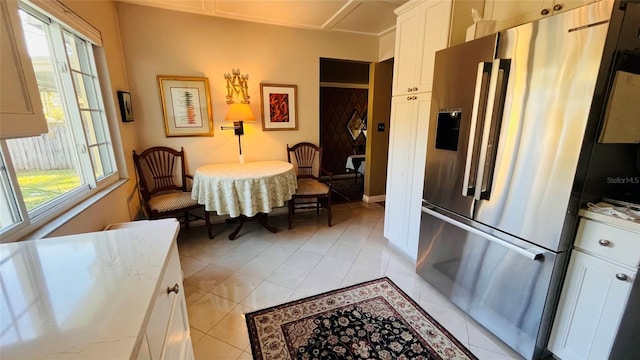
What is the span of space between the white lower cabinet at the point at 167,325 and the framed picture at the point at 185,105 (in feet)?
7.73

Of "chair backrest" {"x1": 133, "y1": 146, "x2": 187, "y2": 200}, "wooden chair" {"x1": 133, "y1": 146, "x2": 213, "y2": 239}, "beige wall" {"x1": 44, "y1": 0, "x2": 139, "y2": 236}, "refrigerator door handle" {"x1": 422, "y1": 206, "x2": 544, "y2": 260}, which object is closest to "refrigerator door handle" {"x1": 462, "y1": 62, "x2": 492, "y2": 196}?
"refrigerator door handle" {"x1": 422, "y1": 206, "x2": 544, "y2": 260}

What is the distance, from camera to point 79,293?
0.70 meters

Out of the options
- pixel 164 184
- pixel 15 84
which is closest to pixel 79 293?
pixel 15 84

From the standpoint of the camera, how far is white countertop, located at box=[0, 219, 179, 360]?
21.5 inches

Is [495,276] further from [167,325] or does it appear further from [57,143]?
[57,143]

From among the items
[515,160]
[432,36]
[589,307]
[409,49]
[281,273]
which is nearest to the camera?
[589,307]

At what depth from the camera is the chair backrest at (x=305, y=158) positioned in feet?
11.9

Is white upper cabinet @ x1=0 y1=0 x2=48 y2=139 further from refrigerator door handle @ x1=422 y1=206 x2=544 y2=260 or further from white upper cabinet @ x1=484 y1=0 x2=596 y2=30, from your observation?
white upper cabinet @ x1=484 y1=0 x2=596 y2=30

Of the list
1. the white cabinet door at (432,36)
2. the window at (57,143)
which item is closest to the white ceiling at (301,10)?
the white cabinet door at (432,36)

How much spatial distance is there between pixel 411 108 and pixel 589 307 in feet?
5.52

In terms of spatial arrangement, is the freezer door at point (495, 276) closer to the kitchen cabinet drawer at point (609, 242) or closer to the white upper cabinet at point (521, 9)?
the kitchen cabinet drawer at point (609, 242)

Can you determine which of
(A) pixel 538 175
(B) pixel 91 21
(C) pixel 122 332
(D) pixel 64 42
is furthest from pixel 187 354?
(B) pixel 91 21

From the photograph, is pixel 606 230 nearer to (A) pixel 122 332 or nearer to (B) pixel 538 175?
(B) pixel 538 175

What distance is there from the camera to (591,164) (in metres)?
1.24
